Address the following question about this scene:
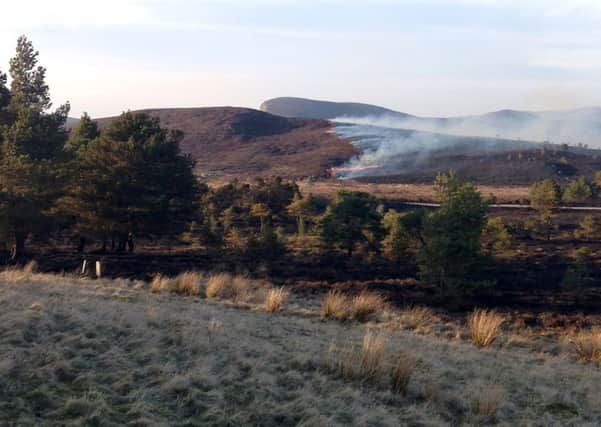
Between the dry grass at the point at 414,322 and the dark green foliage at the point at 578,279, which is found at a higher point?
the dry grass at the point at 414,322

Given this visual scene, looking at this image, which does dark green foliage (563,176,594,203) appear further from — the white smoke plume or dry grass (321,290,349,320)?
dry grass (321,290,349,320)

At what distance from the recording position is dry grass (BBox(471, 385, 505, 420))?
6477mm

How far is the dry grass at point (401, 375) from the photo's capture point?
6.96 m

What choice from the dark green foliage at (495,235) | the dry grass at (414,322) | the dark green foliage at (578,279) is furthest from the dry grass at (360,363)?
the dark green foliage at (495,235)

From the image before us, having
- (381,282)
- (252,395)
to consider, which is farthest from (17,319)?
(381,282)

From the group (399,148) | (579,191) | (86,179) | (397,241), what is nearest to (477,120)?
(399,148)

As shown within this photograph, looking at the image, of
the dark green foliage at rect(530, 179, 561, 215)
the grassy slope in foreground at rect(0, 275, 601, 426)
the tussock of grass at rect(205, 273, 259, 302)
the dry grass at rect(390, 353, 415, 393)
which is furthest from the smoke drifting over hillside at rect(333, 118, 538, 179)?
the dry grass at rect(390, 353, 415, 393)

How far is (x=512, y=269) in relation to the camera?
29469mm

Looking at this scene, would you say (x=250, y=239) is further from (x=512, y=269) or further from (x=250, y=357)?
(x=250, y=357)

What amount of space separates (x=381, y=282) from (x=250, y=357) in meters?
18.3

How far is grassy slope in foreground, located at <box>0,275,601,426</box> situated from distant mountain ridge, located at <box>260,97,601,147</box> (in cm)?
15414

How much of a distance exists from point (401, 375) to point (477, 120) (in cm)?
18924

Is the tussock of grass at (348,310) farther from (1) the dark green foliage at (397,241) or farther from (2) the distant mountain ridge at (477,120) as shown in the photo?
(2) the distant mountain ridge at (477,120)

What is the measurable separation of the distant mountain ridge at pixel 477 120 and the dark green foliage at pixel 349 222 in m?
131
